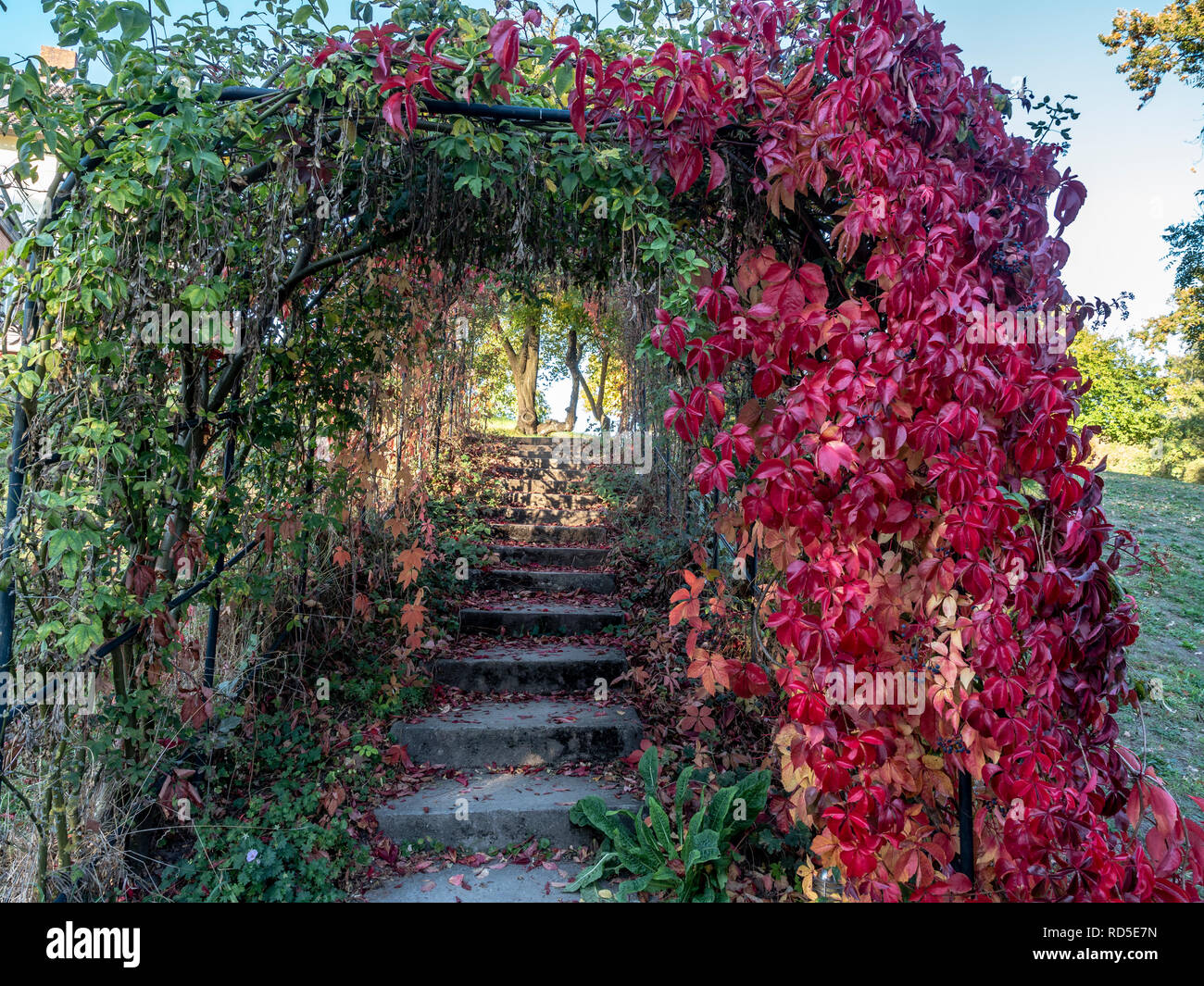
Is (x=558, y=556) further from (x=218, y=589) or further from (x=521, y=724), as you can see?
(x=218, y=589)

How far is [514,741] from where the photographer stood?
3.21m

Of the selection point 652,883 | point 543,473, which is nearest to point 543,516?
point 543,473

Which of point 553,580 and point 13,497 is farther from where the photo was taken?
point 553,580

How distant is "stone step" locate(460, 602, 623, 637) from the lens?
4.27m

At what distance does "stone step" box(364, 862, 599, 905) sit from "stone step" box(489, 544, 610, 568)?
267 centimetres

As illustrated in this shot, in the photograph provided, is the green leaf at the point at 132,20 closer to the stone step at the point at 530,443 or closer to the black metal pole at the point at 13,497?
the black metal pole at the point at 13,497

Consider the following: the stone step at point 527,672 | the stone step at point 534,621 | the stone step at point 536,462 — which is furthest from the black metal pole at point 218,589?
the stone step at point 536,462

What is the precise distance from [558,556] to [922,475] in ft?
11.8

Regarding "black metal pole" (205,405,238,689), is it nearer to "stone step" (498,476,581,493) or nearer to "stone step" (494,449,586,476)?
"stone step" (498,476,581,493)

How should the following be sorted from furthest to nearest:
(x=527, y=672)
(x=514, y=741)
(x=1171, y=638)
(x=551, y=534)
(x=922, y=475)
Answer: (x=551, y=534) → (x=1171, y=638) → (x=527, y=672) → (x=514, y=741) → (x=922, y=475)

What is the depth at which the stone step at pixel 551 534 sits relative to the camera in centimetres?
555

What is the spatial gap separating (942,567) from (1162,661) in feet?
12.1

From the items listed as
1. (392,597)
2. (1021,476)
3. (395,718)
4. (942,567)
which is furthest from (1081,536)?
(392,597)

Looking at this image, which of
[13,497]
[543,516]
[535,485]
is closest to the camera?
[13,497]
